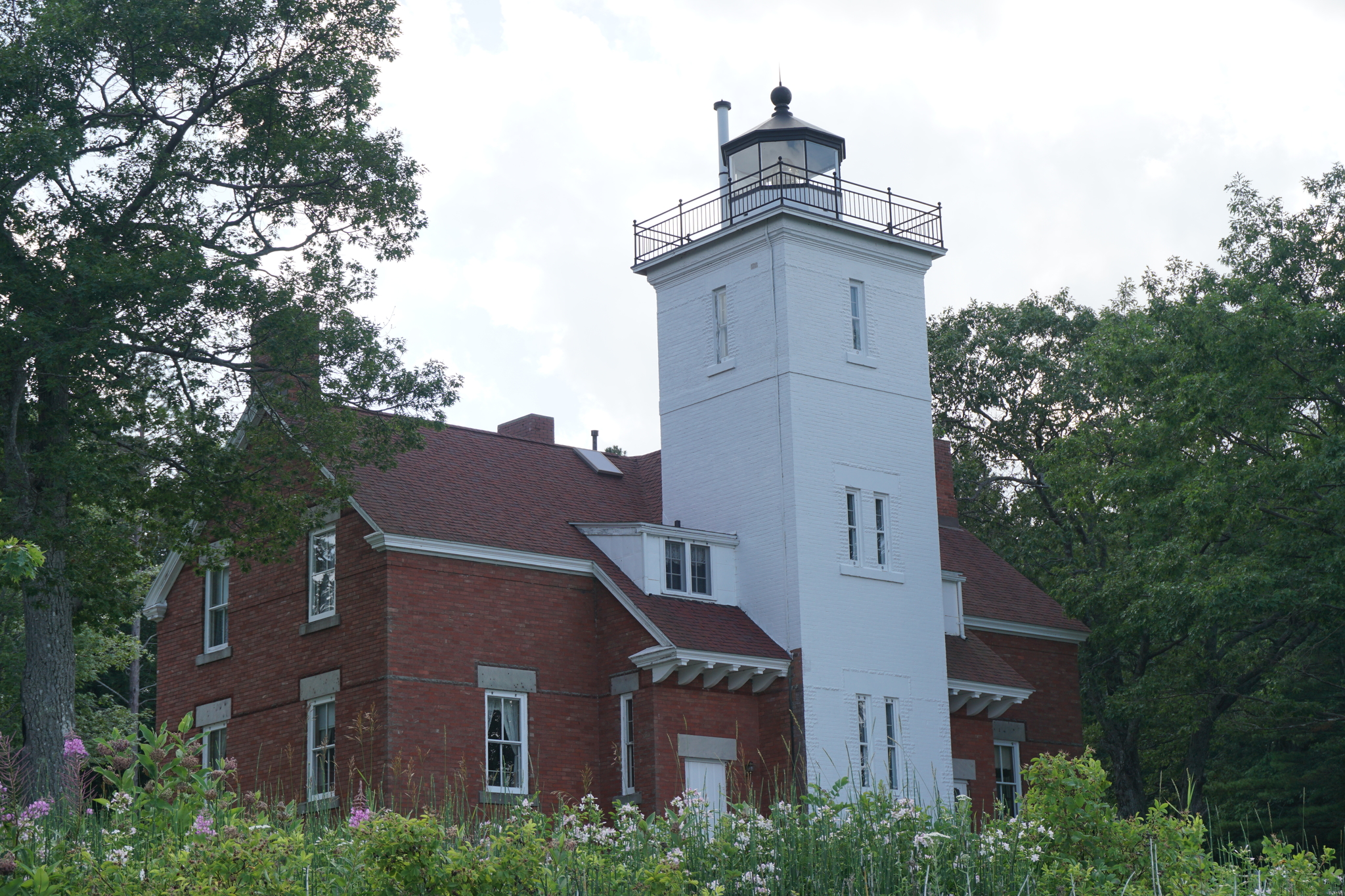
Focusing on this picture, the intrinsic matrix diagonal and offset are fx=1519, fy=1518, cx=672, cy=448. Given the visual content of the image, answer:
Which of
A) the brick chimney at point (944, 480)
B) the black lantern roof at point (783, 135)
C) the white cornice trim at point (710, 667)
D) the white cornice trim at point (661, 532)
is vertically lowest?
the white cornice trim at point (710, 667)

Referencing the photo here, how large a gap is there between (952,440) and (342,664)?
2430cm

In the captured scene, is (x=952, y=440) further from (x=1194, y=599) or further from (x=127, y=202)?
(x=127, y=202)

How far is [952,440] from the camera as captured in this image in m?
44.6

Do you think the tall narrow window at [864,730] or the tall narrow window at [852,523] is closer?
the tall narrow window at [864,730]

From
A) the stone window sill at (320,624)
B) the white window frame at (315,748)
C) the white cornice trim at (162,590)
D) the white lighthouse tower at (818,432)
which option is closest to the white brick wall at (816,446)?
the white lighthouse tower at (818,432)

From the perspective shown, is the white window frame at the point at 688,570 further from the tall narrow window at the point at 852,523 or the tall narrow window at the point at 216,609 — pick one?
the tall narrow window at the point at 216,609

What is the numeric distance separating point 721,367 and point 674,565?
4.11 metres

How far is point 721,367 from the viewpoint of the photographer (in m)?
29.1

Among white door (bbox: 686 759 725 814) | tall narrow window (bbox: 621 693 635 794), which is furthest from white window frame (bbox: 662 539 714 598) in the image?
white door (bbox: 686 759 725 814)

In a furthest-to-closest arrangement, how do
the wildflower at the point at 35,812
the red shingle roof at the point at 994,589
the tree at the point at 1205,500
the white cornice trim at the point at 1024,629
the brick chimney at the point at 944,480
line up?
the brick chimney at the point at 944,480, the red shingle roof at the point at 994,589, the white cornice trim at the point at 1024,629, the tree at the point at 1205,500, the wildflower at the point at 35,812

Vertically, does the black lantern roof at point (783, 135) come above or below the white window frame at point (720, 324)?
above

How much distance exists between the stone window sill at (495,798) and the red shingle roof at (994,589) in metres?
11.1

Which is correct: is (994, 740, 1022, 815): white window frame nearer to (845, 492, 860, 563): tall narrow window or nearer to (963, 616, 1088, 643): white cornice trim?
(963, 616, 1088, 643): white cornice trim

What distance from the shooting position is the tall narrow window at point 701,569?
90.5ft
